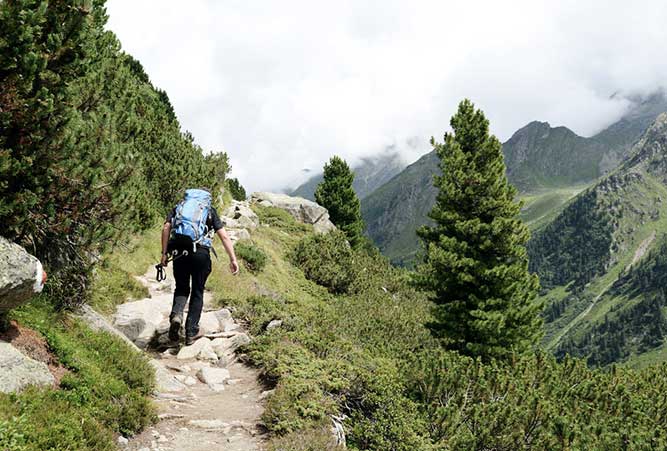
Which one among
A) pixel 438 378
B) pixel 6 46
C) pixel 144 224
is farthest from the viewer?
pixel 144 224

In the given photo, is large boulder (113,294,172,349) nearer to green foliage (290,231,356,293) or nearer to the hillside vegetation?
the hillside vegetation

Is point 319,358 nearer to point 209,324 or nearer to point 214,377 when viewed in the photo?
point 214,377

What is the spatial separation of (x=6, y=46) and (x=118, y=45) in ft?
36.2

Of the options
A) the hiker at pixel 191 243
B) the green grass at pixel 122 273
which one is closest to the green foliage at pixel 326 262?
the green grass at pixel 122 273

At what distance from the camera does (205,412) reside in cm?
711

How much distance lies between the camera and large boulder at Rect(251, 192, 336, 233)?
130 feet

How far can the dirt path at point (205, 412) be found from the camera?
5.90 meters

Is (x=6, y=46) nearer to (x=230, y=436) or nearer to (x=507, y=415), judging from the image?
(x=230, y=436)

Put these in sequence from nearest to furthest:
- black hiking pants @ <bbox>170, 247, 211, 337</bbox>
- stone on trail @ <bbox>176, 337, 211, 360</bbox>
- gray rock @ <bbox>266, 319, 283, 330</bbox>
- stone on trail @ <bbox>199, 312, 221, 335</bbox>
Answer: black hiking pants @ <bbox>170, 247, 211, 337</bbox>, stone on trail @ <bbox>176, 337, 211, 360</bbox>, stone on trail @ <bbox>199, 312, 221, 335</bbox>, gray rock @ <bbox>266, 319, 283, 330</bbox>

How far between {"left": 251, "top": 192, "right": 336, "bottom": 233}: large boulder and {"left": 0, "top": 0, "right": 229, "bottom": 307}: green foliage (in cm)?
3064

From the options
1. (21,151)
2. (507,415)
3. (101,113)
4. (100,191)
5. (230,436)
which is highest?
(101,113)

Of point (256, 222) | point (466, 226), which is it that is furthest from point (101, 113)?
point (256, 222)

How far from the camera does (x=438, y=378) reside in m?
9.81

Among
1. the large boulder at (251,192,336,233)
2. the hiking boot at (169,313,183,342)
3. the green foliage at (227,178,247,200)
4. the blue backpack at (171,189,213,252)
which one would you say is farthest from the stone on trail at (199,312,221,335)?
the green foliage at (227,178,247,200)
